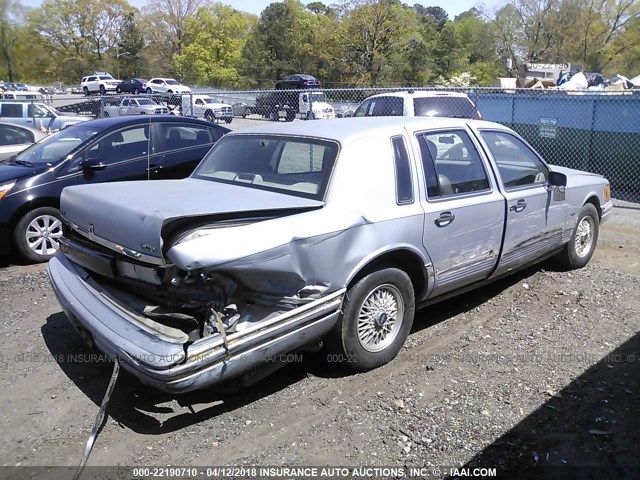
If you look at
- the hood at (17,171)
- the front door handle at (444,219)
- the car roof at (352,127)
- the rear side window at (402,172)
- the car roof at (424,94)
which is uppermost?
the car roof at (424,94)

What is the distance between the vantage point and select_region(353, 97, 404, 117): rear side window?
11.3 m

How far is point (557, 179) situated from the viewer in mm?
5203

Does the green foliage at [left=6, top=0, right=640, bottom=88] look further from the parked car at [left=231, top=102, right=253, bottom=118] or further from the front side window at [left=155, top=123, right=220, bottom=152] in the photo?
the front side window at [left=155, top=123, right=220, bottom=152]

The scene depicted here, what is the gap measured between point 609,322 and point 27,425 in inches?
179

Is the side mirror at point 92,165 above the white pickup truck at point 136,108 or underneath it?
underneath

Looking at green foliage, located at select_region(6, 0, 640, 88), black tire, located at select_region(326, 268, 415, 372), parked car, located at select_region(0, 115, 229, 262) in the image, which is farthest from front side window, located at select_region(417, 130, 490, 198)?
green foliage, located at select_region(6, 0, 640, 88)

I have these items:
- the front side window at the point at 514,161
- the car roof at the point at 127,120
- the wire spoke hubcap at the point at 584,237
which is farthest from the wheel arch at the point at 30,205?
the wire spoke hubcap at the point at 584,237

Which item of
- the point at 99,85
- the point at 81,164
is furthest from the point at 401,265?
the point at 99,85

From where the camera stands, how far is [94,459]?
3.03 meters

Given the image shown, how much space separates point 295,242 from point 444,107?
906 centimetres

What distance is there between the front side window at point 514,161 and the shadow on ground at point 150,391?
1.58m

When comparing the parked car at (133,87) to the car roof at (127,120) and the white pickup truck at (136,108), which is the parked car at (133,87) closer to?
the white pickup truck at (136,108)

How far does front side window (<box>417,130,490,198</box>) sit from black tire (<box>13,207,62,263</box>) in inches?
181

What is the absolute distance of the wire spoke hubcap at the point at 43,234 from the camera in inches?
256
